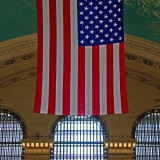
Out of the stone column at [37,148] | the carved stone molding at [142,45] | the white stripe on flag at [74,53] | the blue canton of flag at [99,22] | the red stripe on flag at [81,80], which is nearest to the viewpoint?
the red stripe on flag at [81,80]

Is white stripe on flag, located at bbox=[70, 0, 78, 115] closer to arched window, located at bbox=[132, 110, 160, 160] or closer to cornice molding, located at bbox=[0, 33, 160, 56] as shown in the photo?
cornice molding, located at bbox=[0, 33, 160, 56]

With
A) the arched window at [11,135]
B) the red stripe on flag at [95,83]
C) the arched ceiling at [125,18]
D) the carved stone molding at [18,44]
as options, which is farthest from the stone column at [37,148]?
the red stripe on flag at [95,83]

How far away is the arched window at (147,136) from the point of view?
31047mm

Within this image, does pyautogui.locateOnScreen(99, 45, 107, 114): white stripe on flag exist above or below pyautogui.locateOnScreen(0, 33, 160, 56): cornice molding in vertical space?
below

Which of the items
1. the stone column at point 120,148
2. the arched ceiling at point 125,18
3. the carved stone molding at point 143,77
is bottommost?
the stone column at point 120,148

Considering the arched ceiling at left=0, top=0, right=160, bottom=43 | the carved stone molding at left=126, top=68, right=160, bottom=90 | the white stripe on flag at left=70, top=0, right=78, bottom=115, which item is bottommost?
the white stripe on flag at left=70, top=0, right=78, bottom=115

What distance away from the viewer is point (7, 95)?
102 ft

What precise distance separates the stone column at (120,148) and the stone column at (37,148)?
2.94 m

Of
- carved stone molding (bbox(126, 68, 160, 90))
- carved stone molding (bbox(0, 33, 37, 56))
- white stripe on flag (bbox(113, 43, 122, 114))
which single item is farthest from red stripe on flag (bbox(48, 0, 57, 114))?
carved stone molding (bbox(126, 68, 160, 90))

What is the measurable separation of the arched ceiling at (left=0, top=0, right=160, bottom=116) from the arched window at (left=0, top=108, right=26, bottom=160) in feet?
3.69

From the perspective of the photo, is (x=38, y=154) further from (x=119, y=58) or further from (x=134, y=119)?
(x=119, y=58)

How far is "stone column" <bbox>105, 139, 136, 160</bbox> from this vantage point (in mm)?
29875

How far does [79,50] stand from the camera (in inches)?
647

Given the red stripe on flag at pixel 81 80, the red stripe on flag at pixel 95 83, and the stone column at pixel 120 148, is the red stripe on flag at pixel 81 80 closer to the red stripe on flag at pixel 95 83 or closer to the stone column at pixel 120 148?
the red stripe on flag at pixel 95 83
